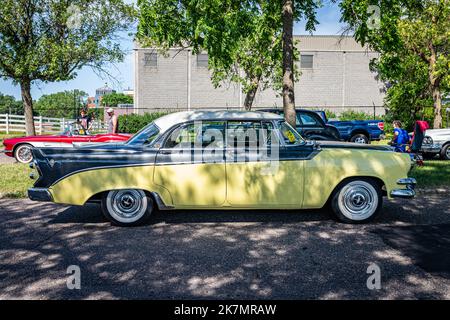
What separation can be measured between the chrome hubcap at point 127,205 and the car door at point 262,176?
1249 millimetres

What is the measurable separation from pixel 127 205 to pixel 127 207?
3 cm

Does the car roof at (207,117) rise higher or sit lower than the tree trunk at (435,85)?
lower

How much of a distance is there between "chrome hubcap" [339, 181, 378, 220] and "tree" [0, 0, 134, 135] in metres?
13.5

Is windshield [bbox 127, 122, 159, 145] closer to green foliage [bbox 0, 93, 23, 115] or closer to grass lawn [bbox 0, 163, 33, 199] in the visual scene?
grass lawn [bbox 0, 163, 33, 199]

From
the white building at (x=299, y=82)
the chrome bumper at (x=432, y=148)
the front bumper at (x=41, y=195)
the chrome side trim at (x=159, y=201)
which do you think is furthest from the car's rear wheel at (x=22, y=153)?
the white building at (x=299, y=82)

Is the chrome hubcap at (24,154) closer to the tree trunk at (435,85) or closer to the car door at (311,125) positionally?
the car door at (311,125)

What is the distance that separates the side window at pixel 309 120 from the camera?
1327 cm

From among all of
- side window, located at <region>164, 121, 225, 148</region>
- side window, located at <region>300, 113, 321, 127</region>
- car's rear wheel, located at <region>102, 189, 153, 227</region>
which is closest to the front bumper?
car's rear wheel, located at <region>102, 189, 153, 227</region>

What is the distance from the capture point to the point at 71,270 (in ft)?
13.9

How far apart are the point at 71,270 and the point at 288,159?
3.17 metres

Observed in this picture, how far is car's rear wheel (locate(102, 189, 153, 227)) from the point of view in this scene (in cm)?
581

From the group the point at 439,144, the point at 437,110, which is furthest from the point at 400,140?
the point at 437,110

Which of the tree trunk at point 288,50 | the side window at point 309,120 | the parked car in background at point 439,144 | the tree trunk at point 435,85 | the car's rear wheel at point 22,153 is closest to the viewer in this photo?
the tree trunk at point 288,50

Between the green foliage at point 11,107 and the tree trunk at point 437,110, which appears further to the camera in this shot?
the green foliage at point 11,107
